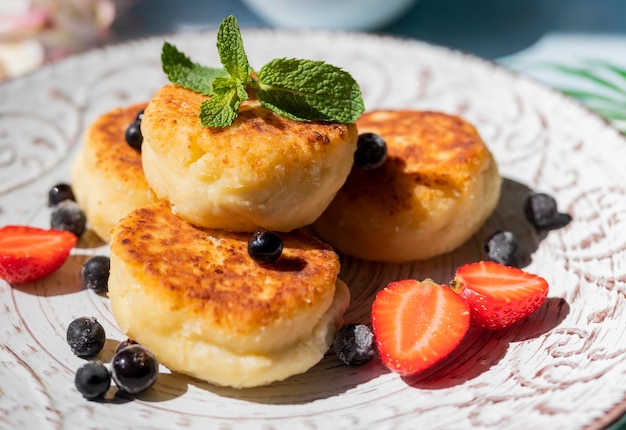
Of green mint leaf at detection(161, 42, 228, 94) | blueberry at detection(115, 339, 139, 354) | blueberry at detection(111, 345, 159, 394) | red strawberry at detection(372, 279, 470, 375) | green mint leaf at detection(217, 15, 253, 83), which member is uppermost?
green mint leaf at detection(217, 15, 253, 83)

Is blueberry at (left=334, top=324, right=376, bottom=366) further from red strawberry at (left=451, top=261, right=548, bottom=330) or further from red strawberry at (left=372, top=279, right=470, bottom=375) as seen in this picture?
red strawberry at (left=451, top=261, right=548, bottom=330)

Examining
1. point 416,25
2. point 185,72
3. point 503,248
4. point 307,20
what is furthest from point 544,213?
point 416,25

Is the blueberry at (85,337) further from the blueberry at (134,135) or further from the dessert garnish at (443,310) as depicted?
the dessert garnish at (443,310)

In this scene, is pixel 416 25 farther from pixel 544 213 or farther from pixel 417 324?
pixel 417 324

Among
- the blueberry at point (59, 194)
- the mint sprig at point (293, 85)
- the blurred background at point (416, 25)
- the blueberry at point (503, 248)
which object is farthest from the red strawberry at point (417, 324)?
the blurred background at point (416, 25)

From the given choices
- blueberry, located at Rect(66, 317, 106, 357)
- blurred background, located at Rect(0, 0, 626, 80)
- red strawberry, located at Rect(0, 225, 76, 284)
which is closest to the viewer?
blueberry, located at Rect(66, 317, 106, 357)

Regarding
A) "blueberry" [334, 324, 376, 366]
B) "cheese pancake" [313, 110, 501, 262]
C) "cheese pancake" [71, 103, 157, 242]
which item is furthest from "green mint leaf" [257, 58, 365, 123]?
"blueberry" [334, 324, 376, 366]

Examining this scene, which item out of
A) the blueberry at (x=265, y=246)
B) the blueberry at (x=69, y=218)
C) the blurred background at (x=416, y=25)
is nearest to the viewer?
the blueberry at (x=265, y=246)

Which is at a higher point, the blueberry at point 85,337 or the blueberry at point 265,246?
the blueberry at point 265,246
